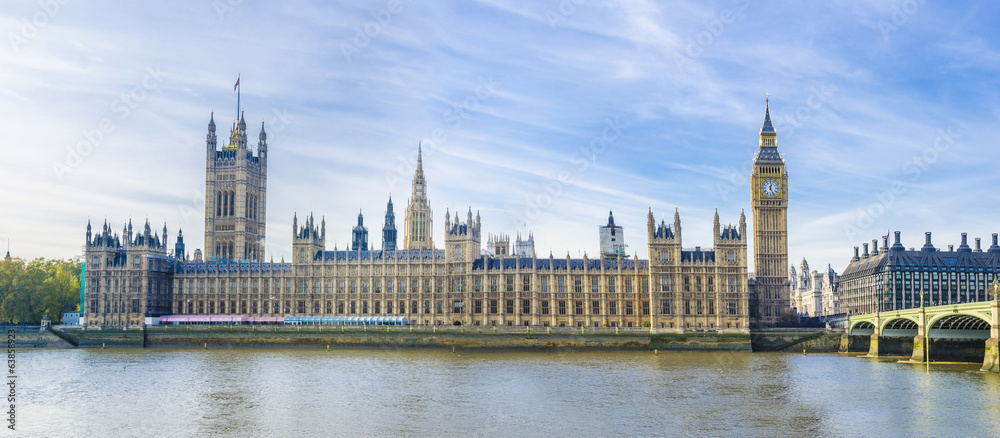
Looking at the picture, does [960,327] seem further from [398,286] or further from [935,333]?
[398,286]

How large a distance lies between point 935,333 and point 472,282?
7141 centimetres

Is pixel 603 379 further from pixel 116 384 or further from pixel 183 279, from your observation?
pixel 183 279

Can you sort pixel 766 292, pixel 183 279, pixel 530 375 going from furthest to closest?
pixel 183 279, pixel 766 292, pixel 530 375

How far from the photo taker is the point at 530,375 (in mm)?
82125

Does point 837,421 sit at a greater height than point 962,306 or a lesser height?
lesser

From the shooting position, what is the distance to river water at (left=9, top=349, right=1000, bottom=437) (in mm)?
53344

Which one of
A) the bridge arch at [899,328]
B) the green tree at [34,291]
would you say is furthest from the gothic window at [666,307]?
the green tree at [34,291]

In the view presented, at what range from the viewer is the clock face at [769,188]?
156 m

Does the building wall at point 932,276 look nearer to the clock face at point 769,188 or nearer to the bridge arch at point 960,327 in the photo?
the clock face at point 769,188

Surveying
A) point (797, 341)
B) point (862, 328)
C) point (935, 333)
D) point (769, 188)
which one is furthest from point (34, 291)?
point (935, 333)

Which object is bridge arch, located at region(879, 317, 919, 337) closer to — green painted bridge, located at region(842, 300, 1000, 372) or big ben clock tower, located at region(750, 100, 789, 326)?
green painted bridge, located at region(842, 300, 1000, 372)

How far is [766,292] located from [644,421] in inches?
4053

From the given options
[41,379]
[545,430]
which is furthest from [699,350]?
[41,379]

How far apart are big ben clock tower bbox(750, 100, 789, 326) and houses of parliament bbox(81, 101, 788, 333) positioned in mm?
176
